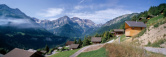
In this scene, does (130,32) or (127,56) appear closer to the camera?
(127,56)

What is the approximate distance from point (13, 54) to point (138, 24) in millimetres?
39785

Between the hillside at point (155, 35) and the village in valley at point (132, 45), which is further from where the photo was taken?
the hillside at point (155, 35)

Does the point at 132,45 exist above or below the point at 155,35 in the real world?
below

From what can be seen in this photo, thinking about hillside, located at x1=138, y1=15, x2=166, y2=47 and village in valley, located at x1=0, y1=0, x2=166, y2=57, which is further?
hillside, located at x1=138, y1=15, x2=166, y2=47

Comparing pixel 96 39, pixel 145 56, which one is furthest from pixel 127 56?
pixel 96 39

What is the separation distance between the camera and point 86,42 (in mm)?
72375

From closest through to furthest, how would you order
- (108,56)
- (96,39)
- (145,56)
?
1. (145,56)
2. (108,56)
3. (96,39)

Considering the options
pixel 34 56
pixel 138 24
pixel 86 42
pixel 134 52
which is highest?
pixel 138 24

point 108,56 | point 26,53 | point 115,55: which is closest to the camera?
point 115,55

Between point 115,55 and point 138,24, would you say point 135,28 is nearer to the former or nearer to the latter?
point 138,24

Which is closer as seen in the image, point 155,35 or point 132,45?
point 132,45

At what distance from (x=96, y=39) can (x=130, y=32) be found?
40153 mm

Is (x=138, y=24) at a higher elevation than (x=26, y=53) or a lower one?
higher

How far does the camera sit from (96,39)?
68.1 m
